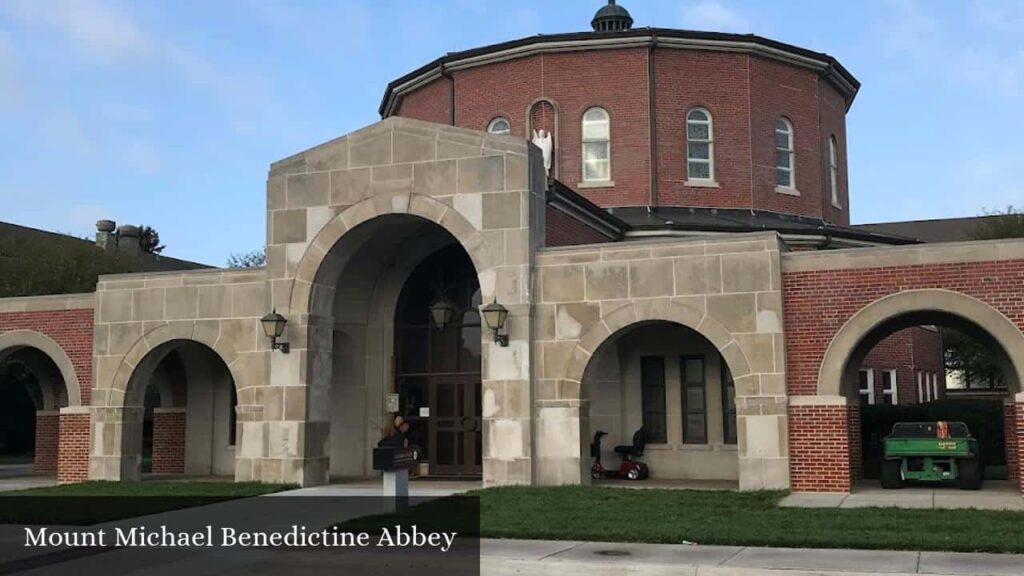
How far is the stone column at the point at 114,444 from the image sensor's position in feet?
68.5

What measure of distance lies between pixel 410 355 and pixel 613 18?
15806mm

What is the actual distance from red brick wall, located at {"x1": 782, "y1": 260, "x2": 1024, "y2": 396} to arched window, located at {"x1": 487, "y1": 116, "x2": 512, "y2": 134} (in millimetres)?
13311

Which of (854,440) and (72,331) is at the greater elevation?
(72,331)

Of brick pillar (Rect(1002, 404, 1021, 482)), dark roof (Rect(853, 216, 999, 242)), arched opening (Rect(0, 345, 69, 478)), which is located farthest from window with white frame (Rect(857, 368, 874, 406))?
dark roof (Rect(853, 216, 999, 242))

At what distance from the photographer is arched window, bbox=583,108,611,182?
27672 millimetres

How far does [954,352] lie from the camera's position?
4531 cm

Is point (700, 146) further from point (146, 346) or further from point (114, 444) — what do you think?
point (114, 444)

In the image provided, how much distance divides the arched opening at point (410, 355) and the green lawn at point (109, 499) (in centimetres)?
327

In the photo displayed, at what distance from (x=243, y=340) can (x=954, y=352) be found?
35.8m

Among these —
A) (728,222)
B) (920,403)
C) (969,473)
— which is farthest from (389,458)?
(920,403)

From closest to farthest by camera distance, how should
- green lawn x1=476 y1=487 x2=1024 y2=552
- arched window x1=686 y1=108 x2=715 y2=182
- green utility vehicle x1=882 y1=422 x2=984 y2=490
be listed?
green lawn x1=476 y1=487 x2=1024 y2=552 → green utility vehicle x1=882 y1=422 x2=984 y2=490 → arched window x1=686 y1=108 x2=715 y2=182

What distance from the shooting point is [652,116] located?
90.6 ft

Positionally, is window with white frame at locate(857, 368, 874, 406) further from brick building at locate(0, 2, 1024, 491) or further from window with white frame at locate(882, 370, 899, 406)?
window with white frame at locate(882, 370, 899, 406)

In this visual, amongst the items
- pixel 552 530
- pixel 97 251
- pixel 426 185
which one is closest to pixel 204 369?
pixel 426 185
